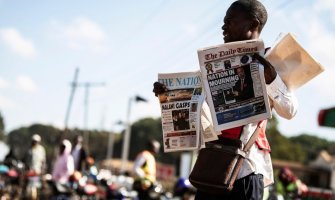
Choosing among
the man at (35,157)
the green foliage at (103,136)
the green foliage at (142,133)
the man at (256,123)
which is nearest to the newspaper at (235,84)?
the man at (256,123)

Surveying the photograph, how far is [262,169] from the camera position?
122 inches

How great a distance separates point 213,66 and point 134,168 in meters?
6.37

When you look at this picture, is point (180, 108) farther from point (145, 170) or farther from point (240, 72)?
point (145, 170)

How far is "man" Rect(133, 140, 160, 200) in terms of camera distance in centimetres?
905

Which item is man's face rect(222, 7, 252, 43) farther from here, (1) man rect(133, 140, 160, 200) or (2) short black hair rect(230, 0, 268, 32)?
(1) man rect(133, 140, 160, 200)

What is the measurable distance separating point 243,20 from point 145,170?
6303 mm

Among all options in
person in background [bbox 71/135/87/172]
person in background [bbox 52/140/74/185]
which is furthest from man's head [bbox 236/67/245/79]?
person in background [bbox 71/135/87/172]

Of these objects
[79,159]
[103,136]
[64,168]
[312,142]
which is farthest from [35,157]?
[312,142]

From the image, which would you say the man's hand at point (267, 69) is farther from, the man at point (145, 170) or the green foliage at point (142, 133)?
the green foliage at point (142, 133)

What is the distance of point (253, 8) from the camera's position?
308 cm

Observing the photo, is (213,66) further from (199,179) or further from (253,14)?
(199,179)

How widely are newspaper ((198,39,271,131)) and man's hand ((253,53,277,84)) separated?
0.02 m

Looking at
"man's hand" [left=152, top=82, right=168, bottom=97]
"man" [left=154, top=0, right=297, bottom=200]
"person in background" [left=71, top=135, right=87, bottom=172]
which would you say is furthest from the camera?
"person in background" [left=71, top=135, right=87, bottom=172]

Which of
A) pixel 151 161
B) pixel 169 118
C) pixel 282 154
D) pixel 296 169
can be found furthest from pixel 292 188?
pixel 282 154
